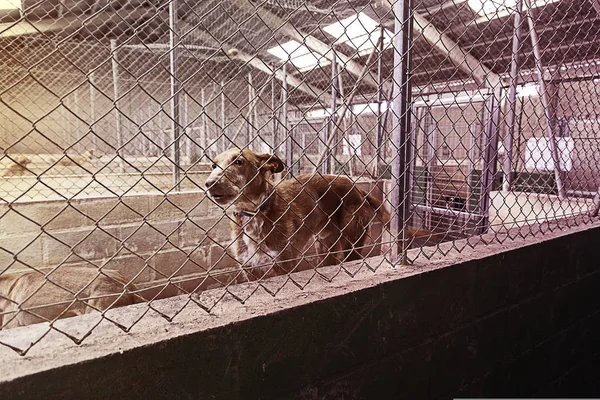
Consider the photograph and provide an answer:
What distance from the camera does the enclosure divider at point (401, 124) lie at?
1.86 meters

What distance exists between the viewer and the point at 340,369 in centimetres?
161

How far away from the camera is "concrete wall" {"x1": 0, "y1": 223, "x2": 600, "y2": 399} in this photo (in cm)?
115

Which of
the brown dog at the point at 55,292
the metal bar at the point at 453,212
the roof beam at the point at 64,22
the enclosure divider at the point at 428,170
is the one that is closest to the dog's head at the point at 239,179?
the brown dog at the point at 55,292

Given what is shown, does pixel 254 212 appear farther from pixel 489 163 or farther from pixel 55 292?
pixel 489 163

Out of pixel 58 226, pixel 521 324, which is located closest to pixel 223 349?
pixel 521 324

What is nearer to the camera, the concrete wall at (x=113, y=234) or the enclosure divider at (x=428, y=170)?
the enclosure divider at (x=428, y=170)

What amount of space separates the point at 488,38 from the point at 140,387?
37.9 ft

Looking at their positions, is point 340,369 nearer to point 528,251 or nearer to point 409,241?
point 409,241

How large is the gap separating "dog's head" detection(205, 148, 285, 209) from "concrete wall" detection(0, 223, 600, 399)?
148 cm

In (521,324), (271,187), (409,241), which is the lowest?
(521,324)

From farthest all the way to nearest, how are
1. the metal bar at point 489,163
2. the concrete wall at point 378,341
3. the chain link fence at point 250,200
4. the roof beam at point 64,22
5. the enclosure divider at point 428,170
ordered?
1. the roof beam at point 64,22
2. the metal bar at point 489,163
3. the enclosure divider at point 428,170
4. the chain link fence at point 250,200
5. the concrete wall at point 378,341

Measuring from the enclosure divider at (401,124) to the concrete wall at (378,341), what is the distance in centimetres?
19

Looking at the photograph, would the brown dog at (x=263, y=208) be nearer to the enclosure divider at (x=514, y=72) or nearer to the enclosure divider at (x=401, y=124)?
the enclosure divider at (x=401, y=124)

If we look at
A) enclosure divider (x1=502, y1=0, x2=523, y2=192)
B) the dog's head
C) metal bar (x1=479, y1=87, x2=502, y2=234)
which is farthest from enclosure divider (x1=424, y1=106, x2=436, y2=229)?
the dog's head
